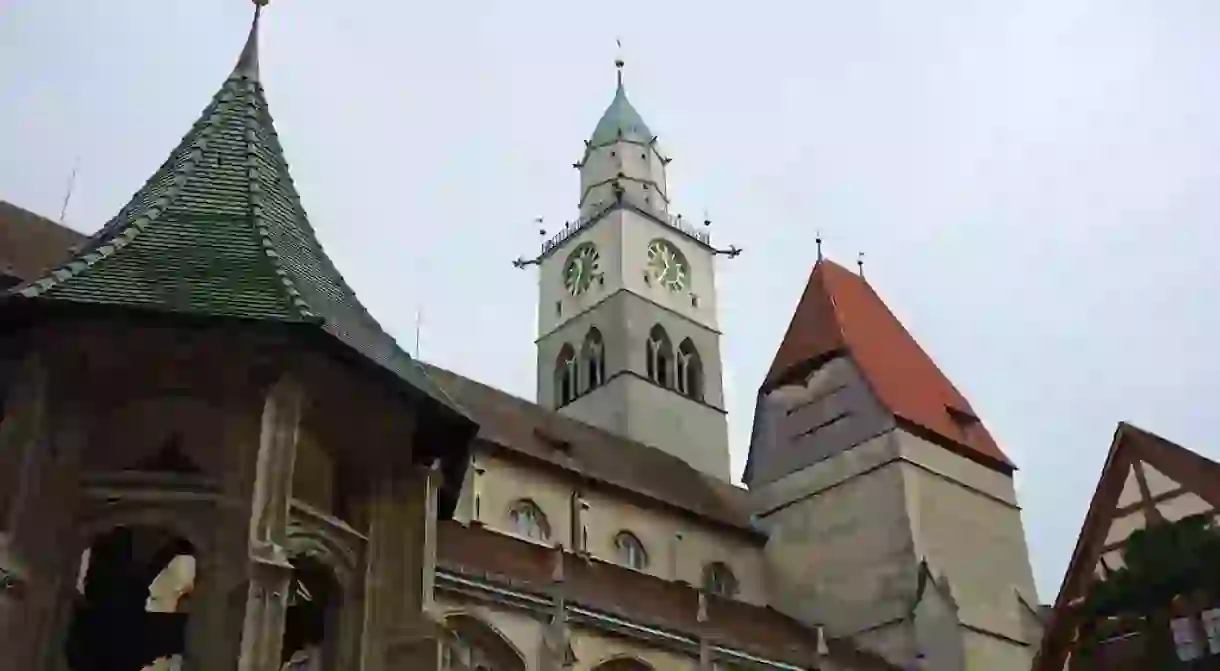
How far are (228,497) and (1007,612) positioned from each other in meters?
23.6

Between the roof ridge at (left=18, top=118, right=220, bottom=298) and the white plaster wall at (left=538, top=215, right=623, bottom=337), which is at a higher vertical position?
the white plaster wall at (left=538, top=215, right=623, bottom=337)

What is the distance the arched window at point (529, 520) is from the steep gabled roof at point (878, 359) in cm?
837

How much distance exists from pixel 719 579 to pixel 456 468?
65.3 feet

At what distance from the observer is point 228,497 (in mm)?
6734

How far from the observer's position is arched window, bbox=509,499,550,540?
78.2ft

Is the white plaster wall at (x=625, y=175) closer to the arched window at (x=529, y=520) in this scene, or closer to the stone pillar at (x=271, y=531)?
the arched window at (x=529, y=520)

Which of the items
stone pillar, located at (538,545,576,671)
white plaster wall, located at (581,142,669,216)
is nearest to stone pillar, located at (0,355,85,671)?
stone pillar, located at (538,545,576,671)

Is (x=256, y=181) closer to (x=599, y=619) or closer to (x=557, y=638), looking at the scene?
(x=557, y=638)

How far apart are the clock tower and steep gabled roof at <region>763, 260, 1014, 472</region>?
5930mm

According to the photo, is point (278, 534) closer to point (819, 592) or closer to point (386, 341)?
point (386, 341)

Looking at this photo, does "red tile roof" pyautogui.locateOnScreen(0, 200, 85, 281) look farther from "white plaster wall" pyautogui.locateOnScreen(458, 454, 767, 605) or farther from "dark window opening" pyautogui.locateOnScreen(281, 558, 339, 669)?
"dark window opening" pyautogui.locateOnScreen(281, 558, 339, 669)

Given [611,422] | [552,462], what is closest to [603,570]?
[552,462]

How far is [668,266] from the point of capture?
39.8 m

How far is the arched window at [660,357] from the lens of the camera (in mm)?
37125
